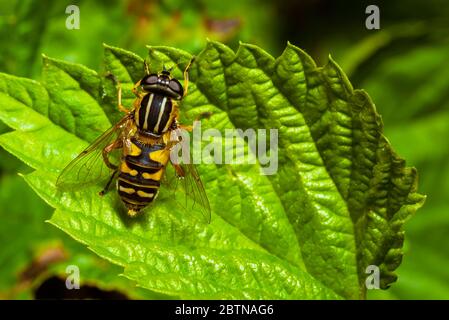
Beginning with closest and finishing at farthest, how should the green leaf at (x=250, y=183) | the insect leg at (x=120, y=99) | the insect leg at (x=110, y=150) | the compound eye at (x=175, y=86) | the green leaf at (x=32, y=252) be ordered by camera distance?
1. the green leaf at (x=250, y=183)
2. the insect leg at (x=120, y=99)
3. the compound eye at (x=175, y=86)
4. the insect leg at (x=110, y=150)
5. the green leaf at (x=32, y=252)

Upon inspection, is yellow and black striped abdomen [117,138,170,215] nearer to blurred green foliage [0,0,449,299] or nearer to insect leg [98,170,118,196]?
insect leg [98,170,118,196]

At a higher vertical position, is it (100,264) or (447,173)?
(447,173)

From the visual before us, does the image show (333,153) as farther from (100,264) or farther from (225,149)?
(100,264)

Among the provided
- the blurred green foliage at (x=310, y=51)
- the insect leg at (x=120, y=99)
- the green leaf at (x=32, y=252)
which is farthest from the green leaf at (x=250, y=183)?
the green leaf at (x=32, y=252)

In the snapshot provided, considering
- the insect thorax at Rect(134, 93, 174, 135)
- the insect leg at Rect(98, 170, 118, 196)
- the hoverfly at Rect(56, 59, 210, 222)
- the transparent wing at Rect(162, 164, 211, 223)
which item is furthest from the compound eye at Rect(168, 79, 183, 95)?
the insect leg at Rect(98, 170, 118, 196)

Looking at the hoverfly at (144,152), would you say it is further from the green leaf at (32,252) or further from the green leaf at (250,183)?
the green leaf at (32,252)
